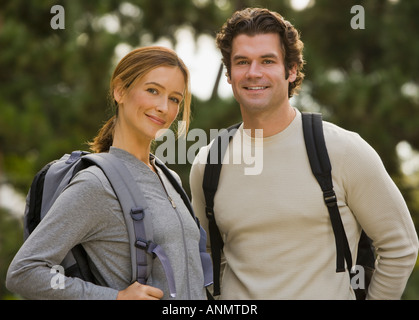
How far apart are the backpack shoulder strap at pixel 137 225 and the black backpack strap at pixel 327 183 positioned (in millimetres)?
585

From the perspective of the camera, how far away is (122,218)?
154 cm

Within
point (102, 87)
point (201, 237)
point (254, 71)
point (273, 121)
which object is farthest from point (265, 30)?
→ point (102, 87)

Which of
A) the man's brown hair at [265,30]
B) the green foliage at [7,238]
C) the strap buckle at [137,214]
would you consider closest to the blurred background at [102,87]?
the green foliage at [7,238]

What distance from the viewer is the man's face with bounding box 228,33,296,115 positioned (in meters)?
2.00

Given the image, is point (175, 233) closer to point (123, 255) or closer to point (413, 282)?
point (123, 255)

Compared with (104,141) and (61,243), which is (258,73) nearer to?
(104,141)

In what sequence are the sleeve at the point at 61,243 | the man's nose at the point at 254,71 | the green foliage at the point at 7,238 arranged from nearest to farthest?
the sleeve at the point at 61,243
the man's nose at the point at 254,71
the green foliage at the point at 7,238

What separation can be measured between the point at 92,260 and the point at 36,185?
0.27 metres

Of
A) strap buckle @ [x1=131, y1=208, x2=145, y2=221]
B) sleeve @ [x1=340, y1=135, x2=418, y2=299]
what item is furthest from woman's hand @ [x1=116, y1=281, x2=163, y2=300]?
sleeve @ [x1=340, y1=135, x2=418, y2=299]

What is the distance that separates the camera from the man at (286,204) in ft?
6.10

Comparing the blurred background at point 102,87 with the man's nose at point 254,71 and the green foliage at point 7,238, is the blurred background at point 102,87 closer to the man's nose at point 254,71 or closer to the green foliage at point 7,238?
the green foliage at point 7,238

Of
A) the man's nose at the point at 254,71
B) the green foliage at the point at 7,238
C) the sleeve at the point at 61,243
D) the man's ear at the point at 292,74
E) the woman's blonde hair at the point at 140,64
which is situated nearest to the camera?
the sleeve at the point at 61,243

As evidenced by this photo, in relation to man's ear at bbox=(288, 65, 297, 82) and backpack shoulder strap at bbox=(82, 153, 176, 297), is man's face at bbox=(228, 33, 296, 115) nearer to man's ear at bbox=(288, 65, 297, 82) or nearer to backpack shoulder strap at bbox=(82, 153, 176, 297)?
man's ear at bbox=(288, 65, 297, 82)
